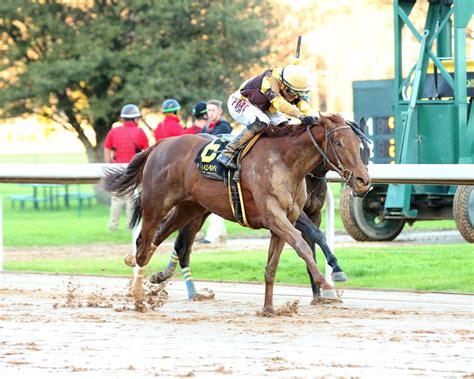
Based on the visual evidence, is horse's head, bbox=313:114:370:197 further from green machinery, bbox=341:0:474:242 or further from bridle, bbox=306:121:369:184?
green machinery, bbox=341:0:474:242

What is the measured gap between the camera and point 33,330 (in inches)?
332

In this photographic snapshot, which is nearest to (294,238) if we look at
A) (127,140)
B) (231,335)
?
(231,335)

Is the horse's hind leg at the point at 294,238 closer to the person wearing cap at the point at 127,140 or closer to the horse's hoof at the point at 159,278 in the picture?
the horse's hoof at the point at 159,278

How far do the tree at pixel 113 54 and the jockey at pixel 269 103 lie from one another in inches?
634

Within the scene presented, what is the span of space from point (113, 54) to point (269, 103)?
16.5 m

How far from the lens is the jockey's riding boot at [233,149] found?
9.41m

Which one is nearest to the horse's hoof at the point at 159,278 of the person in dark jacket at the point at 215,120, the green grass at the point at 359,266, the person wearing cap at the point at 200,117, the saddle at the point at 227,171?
the saddle at the point at 227,171

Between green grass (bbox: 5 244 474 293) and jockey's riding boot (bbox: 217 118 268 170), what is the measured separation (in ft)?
7.41

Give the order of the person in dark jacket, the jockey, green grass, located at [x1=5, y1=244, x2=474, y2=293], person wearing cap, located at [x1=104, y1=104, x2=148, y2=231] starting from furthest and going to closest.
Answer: person wearing cap, located at [x1=104, y1=104, x2=148, y2=231] < the person in dark jacket < green grass, located at [x1=5, y1=244, x2=474, y2=293] < the jockey

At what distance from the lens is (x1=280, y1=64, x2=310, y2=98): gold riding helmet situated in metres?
9.20

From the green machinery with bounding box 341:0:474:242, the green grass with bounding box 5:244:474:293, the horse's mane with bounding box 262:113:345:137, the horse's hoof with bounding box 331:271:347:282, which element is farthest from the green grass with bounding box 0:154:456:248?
the horse's hoof with bounding box 331:271:347:282

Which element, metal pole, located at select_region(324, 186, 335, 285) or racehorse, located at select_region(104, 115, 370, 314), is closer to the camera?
racehorse, located at select_region(104, 115, 370, 314)

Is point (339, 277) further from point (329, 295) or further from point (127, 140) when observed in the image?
point (127, 140)

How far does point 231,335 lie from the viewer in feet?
26.7
